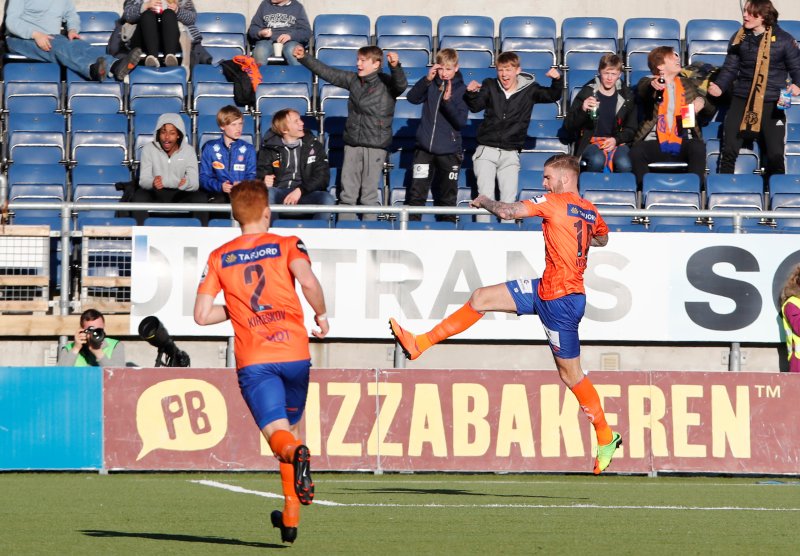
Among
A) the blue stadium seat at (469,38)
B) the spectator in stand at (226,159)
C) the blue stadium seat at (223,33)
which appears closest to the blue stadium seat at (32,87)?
the blue stadium seat at (223,33)

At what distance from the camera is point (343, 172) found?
15867 mm

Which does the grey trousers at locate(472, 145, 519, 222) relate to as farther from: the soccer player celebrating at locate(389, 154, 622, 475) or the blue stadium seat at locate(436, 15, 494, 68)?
the soccer player celebrating at locate(389, 154, 622, 475)

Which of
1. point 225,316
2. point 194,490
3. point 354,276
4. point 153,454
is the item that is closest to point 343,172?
point 354,276

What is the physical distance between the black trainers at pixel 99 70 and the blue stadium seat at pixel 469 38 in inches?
188

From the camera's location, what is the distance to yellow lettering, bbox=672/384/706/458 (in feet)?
44.4

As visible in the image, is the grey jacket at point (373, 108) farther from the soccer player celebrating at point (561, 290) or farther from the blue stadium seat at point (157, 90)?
the soccer player celebrating at point (561, 290)

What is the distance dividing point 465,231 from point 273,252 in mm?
7943

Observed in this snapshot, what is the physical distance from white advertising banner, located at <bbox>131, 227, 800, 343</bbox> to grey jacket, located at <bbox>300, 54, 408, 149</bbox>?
1.49 m

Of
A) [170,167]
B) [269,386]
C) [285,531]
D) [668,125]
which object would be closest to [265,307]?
[269,386]

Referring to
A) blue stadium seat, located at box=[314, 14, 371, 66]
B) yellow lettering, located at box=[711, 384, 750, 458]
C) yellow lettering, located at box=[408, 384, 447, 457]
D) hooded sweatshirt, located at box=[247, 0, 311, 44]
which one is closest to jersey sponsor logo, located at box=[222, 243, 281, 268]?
yellow lettering, located at box=[408, 384, 447, 457]

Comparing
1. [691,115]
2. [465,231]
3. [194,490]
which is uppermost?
[691,115]

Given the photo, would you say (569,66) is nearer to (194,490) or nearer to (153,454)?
(153,454)

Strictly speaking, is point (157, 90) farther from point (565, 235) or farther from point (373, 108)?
point (565, 235)

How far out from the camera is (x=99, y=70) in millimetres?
17859
